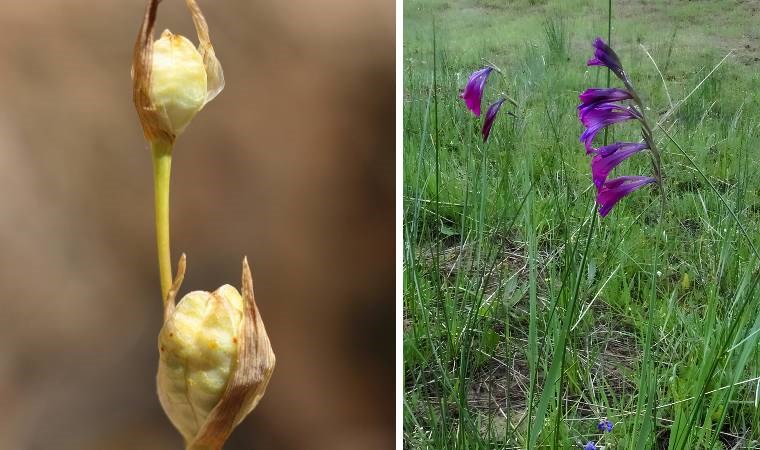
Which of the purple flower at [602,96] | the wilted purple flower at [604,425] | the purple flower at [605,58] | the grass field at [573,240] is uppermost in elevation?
the purple flower at [605,58]

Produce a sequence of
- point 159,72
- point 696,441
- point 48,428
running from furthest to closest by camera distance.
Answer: point 696,441 < point 48,428 < point 159,72

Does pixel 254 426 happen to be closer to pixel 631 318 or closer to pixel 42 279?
pixel 42 279

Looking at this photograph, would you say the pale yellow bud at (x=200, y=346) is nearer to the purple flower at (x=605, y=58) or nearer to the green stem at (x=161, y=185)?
the green stem at (x=161, y=185)

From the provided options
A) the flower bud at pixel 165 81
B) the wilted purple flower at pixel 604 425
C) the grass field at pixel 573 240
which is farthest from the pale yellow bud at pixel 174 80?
the wilted purple flower at pixel 604 425

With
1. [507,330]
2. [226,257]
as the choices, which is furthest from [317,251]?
[507,330]

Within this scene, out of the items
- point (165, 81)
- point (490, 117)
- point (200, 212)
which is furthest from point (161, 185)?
point (490, 117)

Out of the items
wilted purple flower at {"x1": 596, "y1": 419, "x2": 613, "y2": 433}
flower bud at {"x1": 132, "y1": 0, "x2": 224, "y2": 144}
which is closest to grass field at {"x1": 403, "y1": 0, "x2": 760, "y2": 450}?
wilted purple flower at {"x1": 596, "y1": 419, "x2": 613, "y2": 433}
